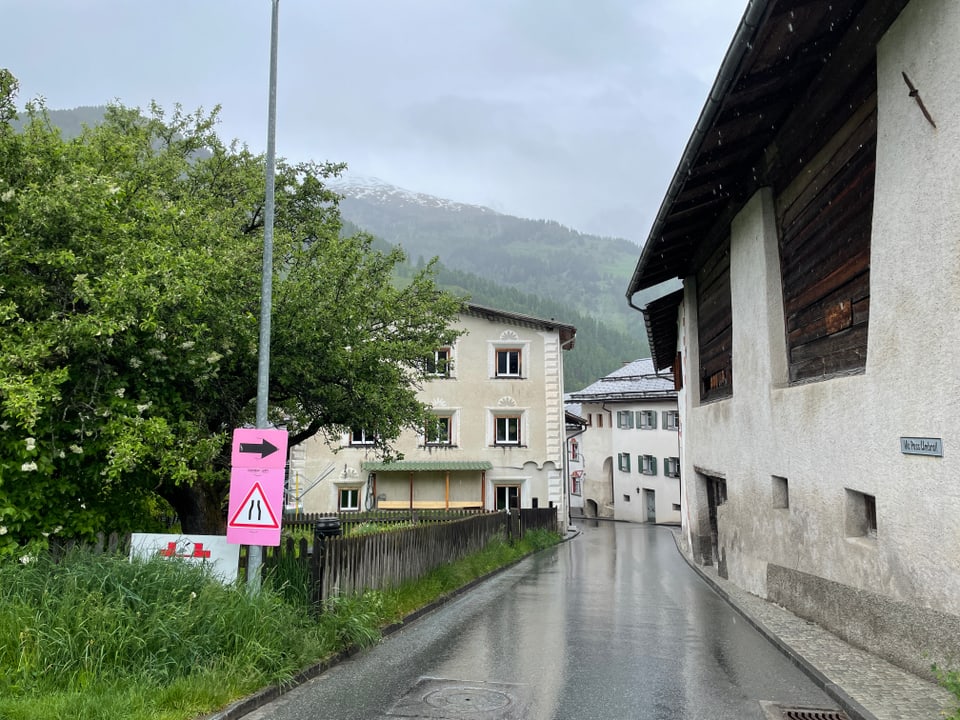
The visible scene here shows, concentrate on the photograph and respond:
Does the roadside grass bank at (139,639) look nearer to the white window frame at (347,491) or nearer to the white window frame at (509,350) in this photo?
the white window frame at (347,491)

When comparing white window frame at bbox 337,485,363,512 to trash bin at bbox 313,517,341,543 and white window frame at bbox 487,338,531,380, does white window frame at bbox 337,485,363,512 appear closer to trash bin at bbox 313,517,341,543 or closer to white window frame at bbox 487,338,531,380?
white window frame at bbox 487,338,531,380

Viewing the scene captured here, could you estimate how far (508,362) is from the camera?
32531 millimetres

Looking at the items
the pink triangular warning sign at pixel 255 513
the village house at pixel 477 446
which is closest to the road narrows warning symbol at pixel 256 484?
the pink triangular warning sign at pixel 255 513

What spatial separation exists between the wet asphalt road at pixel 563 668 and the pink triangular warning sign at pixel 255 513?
1.66 metres

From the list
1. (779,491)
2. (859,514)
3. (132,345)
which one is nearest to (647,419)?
(779,491)

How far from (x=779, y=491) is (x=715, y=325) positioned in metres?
5.84

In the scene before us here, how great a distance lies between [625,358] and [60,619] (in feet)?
460

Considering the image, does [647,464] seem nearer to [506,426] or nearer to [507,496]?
[507,496]

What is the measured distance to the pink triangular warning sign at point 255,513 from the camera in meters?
8.32

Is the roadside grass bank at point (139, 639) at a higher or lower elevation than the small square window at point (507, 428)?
lower

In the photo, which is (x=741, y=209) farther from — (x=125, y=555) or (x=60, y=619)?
(x=60, y=619)

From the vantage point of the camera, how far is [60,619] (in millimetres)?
6430

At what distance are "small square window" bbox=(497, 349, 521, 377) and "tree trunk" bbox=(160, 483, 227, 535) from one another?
2066 cm

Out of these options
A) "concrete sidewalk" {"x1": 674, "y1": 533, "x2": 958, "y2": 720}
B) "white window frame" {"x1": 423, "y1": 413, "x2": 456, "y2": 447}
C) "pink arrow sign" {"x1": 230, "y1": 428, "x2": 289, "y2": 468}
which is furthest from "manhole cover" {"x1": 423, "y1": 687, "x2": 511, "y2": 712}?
"white window frame" {"x1": 423, "y1": 413, "x2": 456, "y2": 447}
